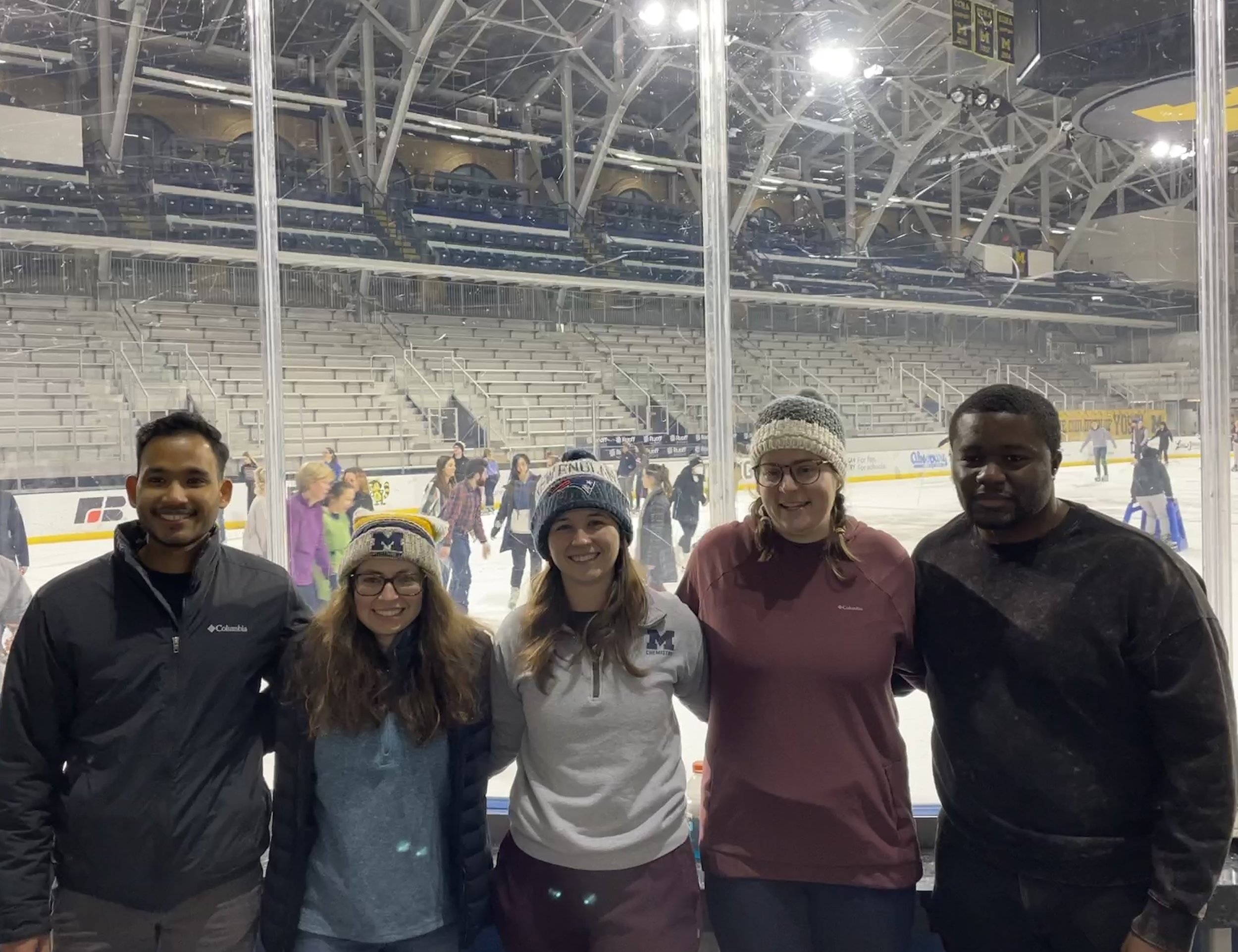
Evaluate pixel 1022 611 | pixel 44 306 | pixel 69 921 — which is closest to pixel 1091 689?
pixel 1022 611

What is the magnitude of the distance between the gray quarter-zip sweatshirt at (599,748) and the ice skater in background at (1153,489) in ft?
6.11

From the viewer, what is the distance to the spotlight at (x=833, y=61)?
102 inches

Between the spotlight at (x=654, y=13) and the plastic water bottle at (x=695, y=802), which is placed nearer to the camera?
the plastic water bottle at (x=695, y=802)

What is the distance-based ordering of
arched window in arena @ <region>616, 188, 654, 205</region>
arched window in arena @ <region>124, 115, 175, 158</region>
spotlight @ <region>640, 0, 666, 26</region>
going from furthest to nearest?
arched window in arena @ <region>616, 188, 654, 205</region> < arched window in arena @ <region>124, 115, 175, 158</region> < spotlight @ <region>640, 0, 666, 26</region>

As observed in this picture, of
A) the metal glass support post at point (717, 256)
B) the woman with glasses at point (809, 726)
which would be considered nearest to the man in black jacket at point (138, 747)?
the woman with glasses at point (809, 726)

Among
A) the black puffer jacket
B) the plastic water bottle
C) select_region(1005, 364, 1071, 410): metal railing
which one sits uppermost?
select_region(1005, 364, 1071, 410): metal railing

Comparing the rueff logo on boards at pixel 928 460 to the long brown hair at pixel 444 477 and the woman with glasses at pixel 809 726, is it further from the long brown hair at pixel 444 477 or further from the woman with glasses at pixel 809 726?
the long brown hair at pixel 444 477

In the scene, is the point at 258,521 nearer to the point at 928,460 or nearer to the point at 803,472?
the point at 803,472

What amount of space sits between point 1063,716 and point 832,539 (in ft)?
1.25

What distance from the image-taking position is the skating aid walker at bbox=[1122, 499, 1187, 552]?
7.54 feet

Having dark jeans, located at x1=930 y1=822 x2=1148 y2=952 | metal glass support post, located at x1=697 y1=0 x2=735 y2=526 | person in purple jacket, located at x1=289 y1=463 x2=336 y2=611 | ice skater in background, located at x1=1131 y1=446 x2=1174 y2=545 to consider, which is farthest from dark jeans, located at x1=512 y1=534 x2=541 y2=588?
dark jeans, located at x1=930 y1=822 x2=1148 y2=952

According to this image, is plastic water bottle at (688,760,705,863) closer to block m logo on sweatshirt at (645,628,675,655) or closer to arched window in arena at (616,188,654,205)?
block m logo on sweatshirt at (645,628,675,655)

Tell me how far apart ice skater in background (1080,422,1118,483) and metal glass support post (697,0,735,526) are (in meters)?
1.12

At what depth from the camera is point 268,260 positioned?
2.35 metres
